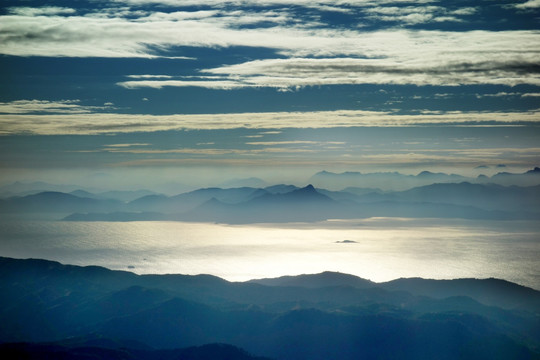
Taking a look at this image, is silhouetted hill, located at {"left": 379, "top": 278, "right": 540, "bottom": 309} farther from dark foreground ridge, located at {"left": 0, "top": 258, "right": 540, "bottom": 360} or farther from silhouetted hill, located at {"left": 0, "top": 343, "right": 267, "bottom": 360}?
silhouetted hill, located at {"left": 0, "top": 343, "right": 267, "bottom": 360}

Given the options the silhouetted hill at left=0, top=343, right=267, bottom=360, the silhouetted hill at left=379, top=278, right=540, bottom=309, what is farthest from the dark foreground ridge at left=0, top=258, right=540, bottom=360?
the silhouetted hill at left=379, top=278, right=540, bottom=309

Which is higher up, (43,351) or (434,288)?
(43,351)

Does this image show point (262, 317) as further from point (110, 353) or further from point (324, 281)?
point (110, 353)

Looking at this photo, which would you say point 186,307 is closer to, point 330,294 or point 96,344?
Answer: point 96,344

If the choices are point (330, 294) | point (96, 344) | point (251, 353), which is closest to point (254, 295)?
point (330, 294)

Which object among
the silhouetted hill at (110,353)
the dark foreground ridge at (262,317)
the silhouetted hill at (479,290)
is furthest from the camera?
the silhouetted hill at (479,290)

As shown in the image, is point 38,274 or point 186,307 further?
point 38,274

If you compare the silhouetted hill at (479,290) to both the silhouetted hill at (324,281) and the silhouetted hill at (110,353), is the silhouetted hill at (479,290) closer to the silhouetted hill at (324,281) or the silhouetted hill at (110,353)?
the silhouetted hill at (324,281)

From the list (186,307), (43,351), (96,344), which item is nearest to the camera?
(43,351)

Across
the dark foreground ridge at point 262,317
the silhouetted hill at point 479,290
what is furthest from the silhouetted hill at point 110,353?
the silhouetted hill at point 479,290
